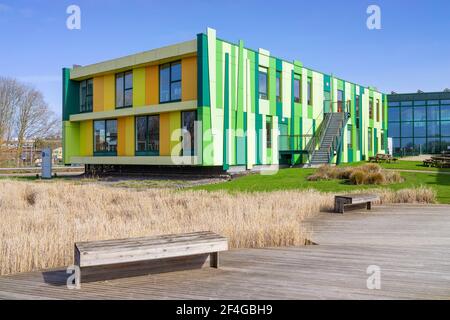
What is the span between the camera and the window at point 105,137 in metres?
29.6

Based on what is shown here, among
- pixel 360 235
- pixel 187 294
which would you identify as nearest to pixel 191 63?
pixel 360 235

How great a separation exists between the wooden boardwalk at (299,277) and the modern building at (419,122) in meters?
47.9

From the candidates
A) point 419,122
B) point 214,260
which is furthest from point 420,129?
point 214,260

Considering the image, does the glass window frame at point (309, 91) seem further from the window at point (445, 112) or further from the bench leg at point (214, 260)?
the window at point (445, 112)

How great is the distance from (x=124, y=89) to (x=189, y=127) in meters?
6.69

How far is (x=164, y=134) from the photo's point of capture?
25984 millimetres

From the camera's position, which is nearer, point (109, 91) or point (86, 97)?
point (109, 91)

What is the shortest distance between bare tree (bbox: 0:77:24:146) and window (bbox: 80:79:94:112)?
2093 cm

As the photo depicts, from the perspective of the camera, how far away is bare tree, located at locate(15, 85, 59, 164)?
50.1m

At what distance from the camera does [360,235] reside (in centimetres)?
848

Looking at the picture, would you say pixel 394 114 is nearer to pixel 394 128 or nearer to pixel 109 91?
pixel 394 128

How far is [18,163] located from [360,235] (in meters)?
47.6

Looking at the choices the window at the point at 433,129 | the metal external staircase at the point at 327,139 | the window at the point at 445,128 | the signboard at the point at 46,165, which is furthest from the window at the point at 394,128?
the signboard at the point at 46,165
